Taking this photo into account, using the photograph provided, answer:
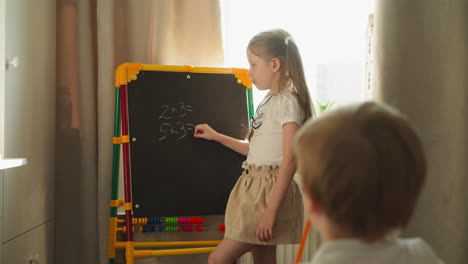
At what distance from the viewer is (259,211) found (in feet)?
6.38

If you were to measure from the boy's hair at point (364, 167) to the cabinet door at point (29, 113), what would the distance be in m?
1.51

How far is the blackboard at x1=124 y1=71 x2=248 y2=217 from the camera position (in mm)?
2285

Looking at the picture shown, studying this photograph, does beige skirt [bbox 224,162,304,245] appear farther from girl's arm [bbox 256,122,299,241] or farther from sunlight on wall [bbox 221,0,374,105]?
sunlight on wall [bbox 221,0,374,105]

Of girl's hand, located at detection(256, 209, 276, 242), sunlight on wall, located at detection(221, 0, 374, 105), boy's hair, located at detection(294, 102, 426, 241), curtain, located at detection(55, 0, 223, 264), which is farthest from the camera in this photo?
sunlight on wall, located at detection(221, 0, 374, 105)

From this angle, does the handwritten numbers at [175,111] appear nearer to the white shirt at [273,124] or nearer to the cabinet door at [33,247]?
the white shirt at [273,124]

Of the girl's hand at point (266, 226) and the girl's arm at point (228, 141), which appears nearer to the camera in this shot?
the girl's hand at point (266, 226)

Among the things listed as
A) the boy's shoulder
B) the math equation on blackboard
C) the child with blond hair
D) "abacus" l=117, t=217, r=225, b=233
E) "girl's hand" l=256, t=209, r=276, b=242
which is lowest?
"abacus" l=117, t=217, r=225, b=233

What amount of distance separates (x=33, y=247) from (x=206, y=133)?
0.90 m

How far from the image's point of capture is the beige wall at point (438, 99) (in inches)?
92.1

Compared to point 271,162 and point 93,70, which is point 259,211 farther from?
point 93,70

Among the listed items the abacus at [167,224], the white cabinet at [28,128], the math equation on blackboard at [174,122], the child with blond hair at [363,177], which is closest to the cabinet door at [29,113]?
the white cabinet at [28,128]

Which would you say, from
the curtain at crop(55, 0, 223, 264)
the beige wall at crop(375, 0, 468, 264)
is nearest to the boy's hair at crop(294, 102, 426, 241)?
→ the beige wall at crop(375, 0, 468, 264)

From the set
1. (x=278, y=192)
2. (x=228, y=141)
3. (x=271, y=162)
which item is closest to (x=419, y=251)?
(x=278, y=192)

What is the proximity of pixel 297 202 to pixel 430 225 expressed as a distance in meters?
0.72
